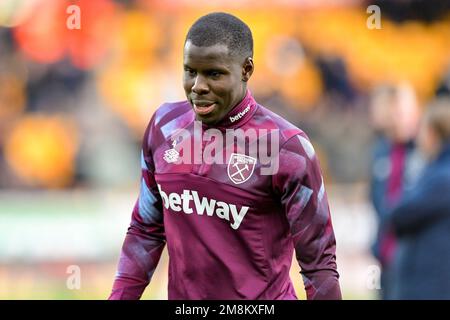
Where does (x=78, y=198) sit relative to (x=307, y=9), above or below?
below

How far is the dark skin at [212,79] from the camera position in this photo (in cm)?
407

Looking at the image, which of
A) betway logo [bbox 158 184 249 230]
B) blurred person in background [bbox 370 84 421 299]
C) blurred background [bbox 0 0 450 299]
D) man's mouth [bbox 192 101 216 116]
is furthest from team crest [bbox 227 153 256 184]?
blurred background [bbox 0 0 450 299]

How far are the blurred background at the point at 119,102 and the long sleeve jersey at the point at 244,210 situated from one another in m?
6.11

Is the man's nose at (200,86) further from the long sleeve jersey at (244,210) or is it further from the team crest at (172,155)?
the team crest at (172,155)

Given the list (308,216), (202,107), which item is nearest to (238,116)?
(202,107)

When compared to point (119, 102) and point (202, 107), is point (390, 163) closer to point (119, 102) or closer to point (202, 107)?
point (119, 102)

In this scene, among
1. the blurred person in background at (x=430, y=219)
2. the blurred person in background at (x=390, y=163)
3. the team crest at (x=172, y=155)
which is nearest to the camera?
the team crest at (x=172, y=155)

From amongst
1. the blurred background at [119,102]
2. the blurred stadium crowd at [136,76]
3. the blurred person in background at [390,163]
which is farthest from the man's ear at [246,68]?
the blurred stadium crowd at [136,76]

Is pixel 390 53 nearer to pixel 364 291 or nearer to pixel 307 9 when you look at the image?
pixel 307 9

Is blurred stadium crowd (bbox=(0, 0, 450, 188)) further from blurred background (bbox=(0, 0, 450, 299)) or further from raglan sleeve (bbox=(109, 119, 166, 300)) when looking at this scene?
raglan sleeve (bbox=(109, 119, 166, 300))

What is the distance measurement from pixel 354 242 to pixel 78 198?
10.4ft

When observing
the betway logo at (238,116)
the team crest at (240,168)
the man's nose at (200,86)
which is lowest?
the team crest at (240,168)
